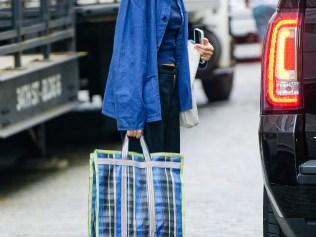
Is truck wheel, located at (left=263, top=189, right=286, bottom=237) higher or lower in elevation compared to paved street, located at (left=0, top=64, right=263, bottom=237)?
higher

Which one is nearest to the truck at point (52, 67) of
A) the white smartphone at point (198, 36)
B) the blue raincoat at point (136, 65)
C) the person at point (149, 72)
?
the white smartphone at point (198, 36)

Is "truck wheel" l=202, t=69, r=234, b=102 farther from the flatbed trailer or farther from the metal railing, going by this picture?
the metal railing

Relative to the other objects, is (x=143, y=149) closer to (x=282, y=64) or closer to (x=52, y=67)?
(x=282, y=64)

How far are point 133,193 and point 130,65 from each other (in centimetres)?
61

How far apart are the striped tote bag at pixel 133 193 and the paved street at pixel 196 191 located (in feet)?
4.87

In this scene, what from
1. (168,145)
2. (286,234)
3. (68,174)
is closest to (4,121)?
(68,174)

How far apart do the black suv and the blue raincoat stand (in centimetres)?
66

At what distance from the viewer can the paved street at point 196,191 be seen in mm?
7113

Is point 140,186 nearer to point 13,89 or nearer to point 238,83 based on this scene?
point 13,89

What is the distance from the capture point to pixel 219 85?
14.0 metres

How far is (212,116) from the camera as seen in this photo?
12.9 m

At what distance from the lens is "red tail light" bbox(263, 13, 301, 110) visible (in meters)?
4.79

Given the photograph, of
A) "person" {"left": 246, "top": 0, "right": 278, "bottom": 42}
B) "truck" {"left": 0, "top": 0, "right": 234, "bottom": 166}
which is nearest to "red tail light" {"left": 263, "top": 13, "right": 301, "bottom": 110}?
"truck" {"left": 0, "top": 0, "right": 234, "bottom": 166}

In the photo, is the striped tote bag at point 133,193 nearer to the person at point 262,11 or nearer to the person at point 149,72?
the person at point 149,72
